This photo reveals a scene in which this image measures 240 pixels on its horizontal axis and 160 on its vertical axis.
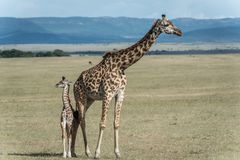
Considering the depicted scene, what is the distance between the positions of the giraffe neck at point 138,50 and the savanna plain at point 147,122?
1902mm

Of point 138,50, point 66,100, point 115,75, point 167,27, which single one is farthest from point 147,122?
point 167,27

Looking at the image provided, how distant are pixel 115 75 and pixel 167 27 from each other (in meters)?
1.37

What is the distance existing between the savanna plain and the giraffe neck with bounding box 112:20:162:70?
1.90 m

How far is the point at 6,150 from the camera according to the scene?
670 inches

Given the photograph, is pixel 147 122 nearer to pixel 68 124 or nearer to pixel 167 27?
pixel 68 124

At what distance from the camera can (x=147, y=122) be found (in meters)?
22.9

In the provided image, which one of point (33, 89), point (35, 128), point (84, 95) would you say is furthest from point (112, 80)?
point (33, 89)

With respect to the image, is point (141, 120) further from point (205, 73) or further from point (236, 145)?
point (205, 73)

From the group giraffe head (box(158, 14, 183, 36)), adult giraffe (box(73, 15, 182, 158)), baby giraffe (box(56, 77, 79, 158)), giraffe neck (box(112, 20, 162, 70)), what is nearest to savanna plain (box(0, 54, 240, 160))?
baby giraffe (box(56, 77, 79, 158))

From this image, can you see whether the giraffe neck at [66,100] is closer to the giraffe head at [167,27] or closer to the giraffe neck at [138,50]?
the giraffe neck at [138,50]

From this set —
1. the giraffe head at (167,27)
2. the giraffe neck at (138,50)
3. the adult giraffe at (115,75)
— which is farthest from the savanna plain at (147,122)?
the giraffe head at (167,27)

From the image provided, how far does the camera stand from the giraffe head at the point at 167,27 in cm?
1480

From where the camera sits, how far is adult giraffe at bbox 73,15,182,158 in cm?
1488

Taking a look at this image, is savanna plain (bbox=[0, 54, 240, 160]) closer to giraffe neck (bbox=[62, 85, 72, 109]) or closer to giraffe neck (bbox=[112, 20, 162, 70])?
giraffe neck (bbox=[62, 85, 72, 109])
